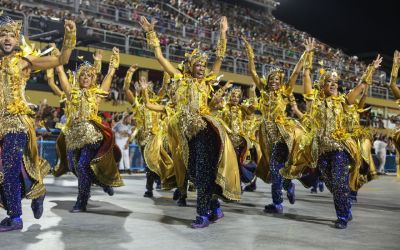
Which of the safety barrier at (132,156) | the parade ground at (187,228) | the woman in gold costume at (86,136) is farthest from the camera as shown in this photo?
the safety barrier at (132,156)

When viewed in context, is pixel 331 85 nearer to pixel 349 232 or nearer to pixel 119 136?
pixel 349 232

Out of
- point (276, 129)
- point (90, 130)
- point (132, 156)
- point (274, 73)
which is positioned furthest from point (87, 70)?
point (132, 156)

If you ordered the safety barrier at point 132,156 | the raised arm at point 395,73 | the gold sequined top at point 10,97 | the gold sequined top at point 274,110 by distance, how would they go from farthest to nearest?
the safety barrier at point 132,156 < the raised arm at point 395,73 < the gold sequined top at point 274,110 < the gold sequined top at point 10,97

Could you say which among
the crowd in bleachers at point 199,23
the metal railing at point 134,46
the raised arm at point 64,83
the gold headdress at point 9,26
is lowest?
the raised arm at point 64,83

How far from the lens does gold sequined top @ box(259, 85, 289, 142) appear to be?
677cm

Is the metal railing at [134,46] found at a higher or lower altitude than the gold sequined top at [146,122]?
higher

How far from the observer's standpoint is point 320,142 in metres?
5.72

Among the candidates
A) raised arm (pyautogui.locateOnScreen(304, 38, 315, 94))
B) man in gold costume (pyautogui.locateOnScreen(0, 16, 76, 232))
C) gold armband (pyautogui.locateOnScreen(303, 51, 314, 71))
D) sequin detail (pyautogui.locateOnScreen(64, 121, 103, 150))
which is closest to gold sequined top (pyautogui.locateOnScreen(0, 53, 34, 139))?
man in gold costume (pyautogui.locateOnScreen(0, 16, 76, 232))

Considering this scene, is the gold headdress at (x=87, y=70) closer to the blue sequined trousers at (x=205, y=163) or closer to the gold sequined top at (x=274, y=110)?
the blue sequined trousers at (x=205, y=163)

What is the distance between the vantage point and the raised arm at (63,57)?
450cm

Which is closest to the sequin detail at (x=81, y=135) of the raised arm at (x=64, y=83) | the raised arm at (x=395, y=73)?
the raised arm at (x=64, y=83)

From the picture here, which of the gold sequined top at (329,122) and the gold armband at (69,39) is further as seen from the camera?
the gold sequined top at (329,122)

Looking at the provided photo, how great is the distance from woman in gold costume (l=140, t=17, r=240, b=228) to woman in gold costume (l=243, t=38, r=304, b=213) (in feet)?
4.36

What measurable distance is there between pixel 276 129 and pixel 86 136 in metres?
2.49
